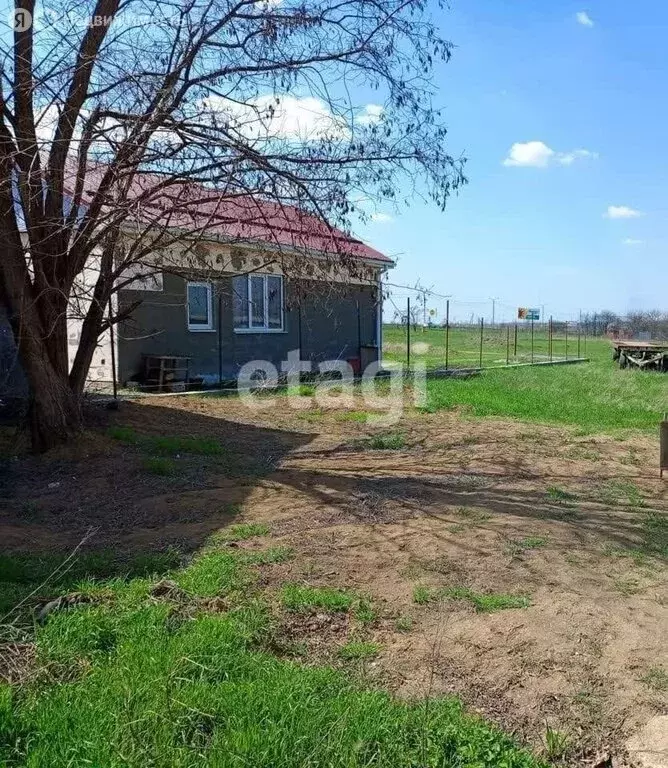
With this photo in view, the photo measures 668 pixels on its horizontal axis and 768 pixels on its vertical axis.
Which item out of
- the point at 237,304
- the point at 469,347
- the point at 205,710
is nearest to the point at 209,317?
the point at 237,304

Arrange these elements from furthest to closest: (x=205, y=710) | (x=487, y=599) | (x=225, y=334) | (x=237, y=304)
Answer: (x=237, y=304) < (x=225, y=334) < (x=487, y=599) < (x=205, y=710)

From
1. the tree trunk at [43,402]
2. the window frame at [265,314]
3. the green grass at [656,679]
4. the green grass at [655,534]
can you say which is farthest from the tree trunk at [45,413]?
the window frame at [265,314]

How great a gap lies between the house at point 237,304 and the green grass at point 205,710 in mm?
→ 4821

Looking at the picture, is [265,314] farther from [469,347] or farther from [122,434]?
[469,347]

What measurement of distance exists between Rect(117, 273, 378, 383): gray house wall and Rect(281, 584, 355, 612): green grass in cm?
519

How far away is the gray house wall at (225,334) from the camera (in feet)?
41.9

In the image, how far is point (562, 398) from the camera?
13.5 m

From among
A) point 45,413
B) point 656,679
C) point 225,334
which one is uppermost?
point 225,334

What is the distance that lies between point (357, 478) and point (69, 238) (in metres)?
4.25

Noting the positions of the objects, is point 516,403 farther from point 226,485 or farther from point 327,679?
point 327,679

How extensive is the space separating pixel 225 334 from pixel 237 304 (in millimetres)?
948

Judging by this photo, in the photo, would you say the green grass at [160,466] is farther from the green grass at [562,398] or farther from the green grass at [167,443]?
the green grass at [562,398]

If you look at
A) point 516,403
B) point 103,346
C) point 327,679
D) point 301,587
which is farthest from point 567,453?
point 103,346

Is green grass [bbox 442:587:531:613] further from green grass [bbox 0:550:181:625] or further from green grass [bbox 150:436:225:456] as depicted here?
green grass [bbox 150:436:225:456]
